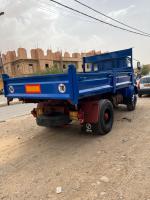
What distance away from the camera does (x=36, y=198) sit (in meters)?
3.07

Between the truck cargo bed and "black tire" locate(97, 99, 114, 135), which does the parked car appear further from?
"black tire" locate(97, 99, 114, 135)

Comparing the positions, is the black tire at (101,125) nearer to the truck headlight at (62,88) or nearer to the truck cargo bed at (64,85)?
the truck cargo bed at (64,85)

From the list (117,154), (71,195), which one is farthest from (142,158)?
(71,195)


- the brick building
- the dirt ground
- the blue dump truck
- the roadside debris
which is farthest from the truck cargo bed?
the brick building

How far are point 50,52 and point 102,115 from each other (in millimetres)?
45629

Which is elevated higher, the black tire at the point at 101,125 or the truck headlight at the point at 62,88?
the truck headlight at the point at 62,88

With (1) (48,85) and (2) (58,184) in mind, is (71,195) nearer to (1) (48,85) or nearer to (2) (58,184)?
(2) (58,184)

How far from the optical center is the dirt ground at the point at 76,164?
314 centimetres

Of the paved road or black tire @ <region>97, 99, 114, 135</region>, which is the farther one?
the paved road

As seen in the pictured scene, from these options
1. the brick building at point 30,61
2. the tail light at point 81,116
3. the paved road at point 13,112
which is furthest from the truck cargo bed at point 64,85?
the brick building at point 30,61

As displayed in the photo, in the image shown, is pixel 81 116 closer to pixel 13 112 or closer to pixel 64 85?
pixel 64 85

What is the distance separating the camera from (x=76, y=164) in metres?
4.07

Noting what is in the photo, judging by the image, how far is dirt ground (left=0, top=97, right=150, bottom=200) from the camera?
314 cm

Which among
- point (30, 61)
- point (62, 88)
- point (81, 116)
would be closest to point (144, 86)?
point (81, 116)
